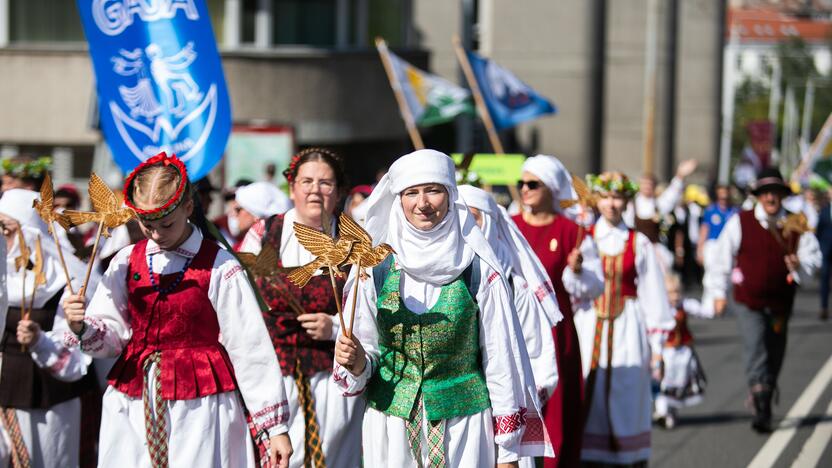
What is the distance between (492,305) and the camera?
17.2 feet

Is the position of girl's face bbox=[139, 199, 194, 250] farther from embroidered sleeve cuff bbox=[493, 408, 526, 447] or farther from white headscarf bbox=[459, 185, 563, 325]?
white headscarf bbox=[459, 185, 563, 325]

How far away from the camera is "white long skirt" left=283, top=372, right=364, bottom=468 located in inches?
250

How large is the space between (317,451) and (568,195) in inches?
99.4

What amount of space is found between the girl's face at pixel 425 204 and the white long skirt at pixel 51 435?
2420 mm

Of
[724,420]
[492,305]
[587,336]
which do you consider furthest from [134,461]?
[724,420]

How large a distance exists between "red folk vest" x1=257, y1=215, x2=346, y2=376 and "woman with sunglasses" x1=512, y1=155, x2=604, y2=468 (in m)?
1.83

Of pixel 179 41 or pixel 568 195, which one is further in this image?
pixel 568 195

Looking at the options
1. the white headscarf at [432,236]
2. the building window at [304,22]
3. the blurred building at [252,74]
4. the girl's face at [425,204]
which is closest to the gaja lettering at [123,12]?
the white headscarf at [432,236]

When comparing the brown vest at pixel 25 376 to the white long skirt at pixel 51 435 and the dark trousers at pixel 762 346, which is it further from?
the dark trousers at pixel 762 346

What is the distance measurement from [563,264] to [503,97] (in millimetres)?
12052

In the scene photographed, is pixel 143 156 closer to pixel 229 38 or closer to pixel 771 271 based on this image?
pixel 771 271

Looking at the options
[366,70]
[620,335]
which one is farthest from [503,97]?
[620,335]

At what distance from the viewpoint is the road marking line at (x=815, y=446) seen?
30.5 feet

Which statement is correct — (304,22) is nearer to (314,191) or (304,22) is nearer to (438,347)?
(314,191)
